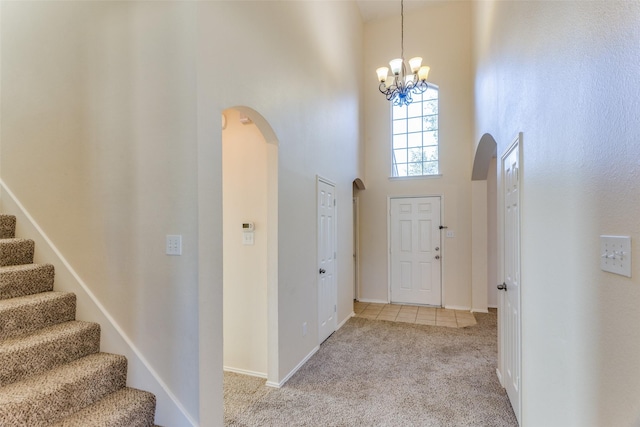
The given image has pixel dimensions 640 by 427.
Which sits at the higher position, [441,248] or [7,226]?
[7,226]

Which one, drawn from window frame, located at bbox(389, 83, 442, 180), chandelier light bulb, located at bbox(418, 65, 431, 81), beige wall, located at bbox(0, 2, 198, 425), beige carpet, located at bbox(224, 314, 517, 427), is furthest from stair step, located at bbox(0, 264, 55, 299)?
window frame, located at bbox(389, 83, 442, 180)

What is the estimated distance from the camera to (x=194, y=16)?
186cm

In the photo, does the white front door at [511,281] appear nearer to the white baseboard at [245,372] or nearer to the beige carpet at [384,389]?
the beige carpet at [384,389]

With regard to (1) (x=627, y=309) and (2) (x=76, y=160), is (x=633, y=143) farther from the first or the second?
(2) (x=76, y=160)

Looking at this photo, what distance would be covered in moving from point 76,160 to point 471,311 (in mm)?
5506

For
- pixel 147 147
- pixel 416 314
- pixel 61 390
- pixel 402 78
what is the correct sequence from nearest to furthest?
pixel 61 390
pixel 147 147
pixel 402 78
pixel 416 314

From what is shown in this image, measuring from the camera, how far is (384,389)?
2.70 meters

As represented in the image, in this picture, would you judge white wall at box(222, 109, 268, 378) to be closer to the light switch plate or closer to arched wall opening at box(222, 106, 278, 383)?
arched wall opening at box(222, 106, 278, 383)

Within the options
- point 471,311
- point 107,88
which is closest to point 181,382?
point 107,88

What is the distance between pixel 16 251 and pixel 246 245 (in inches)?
66.0

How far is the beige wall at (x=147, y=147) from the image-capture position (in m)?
1.87

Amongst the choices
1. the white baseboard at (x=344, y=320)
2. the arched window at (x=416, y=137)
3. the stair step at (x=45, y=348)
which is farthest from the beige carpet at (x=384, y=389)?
the arched window at (x=416, y=137)

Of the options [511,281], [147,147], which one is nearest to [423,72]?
[511,281]

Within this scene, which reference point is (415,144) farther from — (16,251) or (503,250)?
(16,251)
